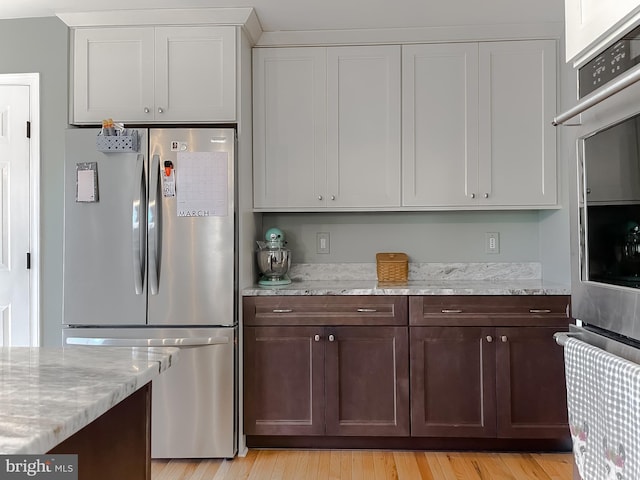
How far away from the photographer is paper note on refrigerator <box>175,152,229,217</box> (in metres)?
2.58

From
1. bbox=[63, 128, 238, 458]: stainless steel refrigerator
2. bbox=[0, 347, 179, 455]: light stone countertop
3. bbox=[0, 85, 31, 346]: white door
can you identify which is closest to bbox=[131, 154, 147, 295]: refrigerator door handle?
bbox=[63, 128, 238, 458]: stainless steel refrigerator

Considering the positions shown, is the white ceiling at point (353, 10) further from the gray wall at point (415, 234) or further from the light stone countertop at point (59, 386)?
the light stone countertop at point (59, 386)

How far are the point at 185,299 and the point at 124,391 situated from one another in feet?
5.48

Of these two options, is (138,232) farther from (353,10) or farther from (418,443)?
(418,443)

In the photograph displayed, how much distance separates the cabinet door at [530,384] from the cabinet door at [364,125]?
3.29ft

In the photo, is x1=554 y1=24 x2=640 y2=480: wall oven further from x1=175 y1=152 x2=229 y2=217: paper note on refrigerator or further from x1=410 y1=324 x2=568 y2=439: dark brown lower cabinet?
x1=175 y1=152 x2=229 y2=217: paper note on refrigerator

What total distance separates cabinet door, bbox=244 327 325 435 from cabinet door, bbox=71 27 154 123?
1380 millimetres

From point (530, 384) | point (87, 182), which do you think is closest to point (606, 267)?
point (530, 384)

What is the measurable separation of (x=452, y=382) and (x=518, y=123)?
151 centimetres

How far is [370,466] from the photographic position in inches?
99.0

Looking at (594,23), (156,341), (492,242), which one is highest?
(594,23)

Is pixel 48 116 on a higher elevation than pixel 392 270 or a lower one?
higher

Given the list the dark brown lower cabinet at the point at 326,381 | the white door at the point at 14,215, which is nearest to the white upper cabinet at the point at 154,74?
the white door at the point at 14,215

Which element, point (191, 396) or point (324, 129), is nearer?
point (191, 396)
